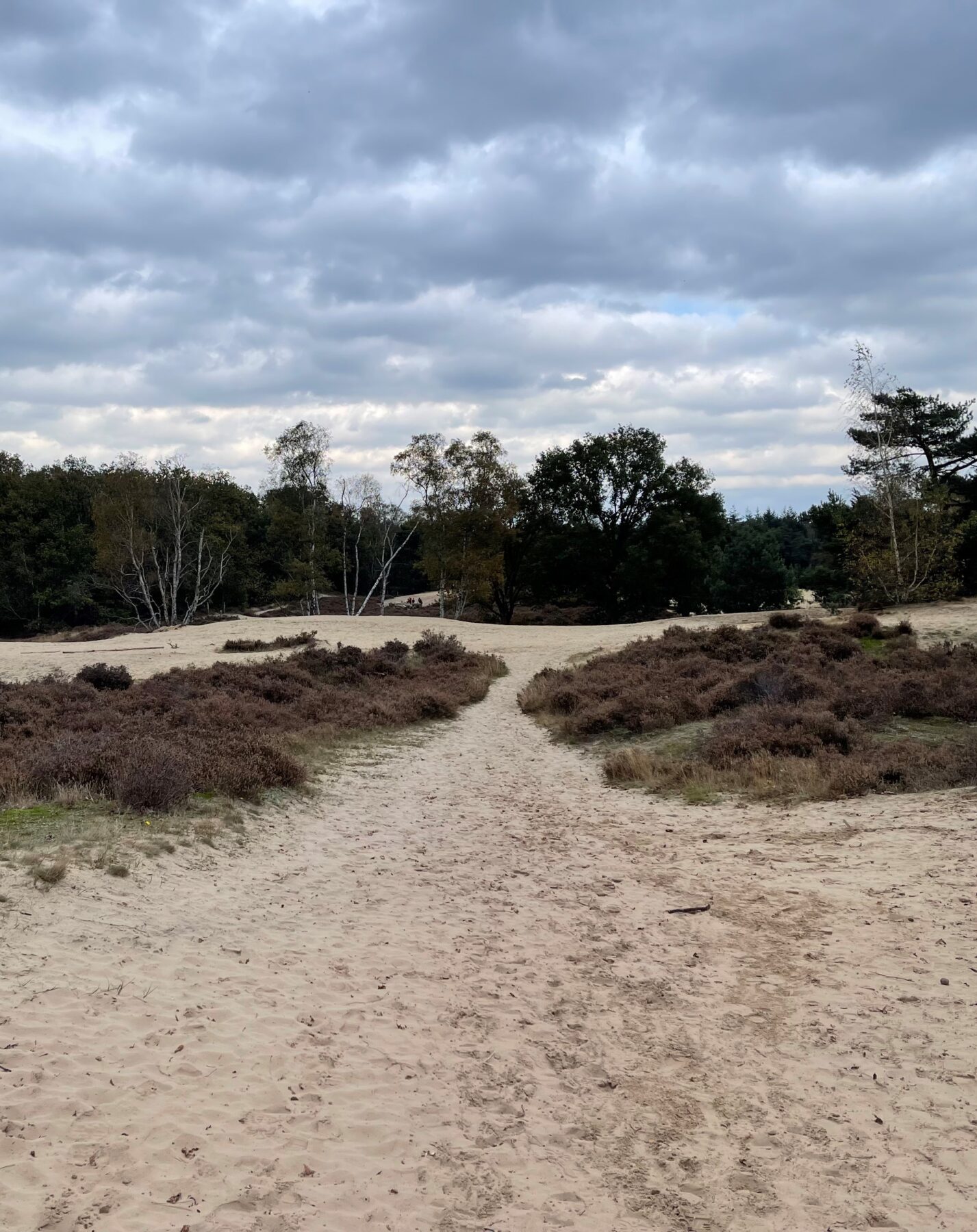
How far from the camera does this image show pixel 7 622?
5772 centimetres

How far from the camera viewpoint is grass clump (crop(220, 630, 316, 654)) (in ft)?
97.8

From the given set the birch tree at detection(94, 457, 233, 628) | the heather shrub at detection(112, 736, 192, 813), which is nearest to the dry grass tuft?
the heather shrub at detection(112, 736, 192, 813)

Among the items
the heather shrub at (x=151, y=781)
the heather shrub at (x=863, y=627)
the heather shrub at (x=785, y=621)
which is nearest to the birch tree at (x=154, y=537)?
the heather shrub at (x=785, y=621)

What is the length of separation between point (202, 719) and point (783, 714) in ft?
31.2

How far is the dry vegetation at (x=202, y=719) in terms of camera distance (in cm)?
957

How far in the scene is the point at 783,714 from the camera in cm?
1376

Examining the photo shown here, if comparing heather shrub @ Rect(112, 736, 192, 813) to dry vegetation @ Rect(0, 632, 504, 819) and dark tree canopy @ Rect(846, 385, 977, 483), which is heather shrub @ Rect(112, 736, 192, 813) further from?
dark tree canopy @ Rect(846, 385, 977, 483)

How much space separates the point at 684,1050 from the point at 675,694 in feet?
39.6

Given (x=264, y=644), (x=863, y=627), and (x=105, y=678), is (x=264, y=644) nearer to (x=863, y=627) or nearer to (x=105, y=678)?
(x=105, y=678)

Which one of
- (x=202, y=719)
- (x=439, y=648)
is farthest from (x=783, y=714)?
(x=439, y=648)

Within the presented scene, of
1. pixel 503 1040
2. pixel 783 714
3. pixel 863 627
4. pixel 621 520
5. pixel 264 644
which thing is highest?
pixel 621 520

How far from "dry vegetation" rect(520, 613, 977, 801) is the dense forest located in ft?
56.4

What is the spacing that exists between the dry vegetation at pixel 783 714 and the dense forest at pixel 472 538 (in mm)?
17201

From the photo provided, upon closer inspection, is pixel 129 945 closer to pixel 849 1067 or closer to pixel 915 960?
pixel 849 1067
